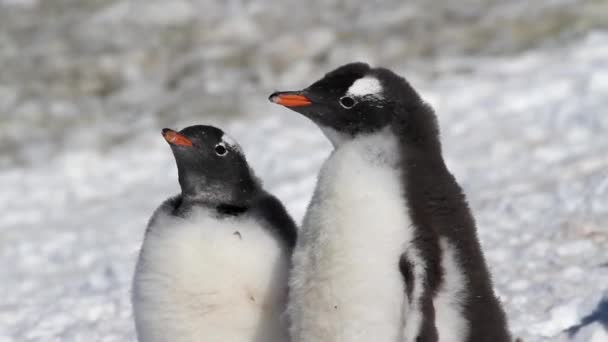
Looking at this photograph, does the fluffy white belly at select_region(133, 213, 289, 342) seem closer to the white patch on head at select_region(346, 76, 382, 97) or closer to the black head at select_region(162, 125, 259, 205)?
the black head at select_region(162, 125, 259, 205)

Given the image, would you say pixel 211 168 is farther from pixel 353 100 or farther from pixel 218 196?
pixel 353 100

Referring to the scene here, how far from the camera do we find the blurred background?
5305 mm

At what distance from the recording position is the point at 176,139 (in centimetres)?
387

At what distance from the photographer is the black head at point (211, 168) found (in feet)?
12.5

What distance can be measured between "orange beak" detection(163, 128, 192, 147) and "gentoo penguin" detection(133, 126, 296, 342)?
0.78ft

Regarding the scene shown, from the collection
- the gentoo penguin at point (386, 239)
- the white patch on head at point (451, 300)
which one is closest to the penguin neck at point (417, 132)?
the gentoo penguin at point (386, 239)

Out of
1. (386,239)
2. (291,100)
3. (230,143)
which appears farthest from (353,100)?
(230,143)

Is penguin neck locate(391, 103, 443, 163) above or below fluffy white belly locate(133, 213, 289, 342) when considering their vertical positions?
above

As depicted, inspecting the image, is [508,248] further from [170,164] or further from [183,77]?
[183,77]

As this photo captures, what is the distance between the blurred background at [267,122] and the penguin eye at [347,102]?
1.21m

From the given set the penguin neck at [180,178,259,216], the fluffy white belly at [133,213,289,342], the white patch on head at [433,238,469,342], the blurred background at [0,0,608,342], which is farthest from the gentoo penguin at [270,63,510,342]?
the blurred background at [0,0,608,342]

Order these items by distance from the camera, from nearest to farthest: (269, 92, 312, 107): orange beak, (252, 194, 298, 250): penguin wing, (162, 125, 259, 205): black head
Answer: (269, 92, 312, 107): orange beak, (252, 194, 298, 250): penguin wing, (162, 125, 259, 205): black head

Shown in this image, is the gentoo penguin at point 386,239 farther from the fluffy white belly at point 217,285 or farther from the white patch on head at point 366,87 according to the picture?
the fluffy white belly at point 217,285

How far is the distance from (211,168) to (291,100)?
495mm
